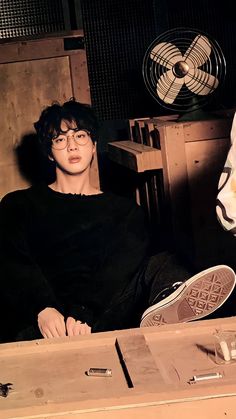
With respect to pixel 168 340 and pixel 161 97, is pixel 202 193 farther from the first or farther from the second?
pixel 168 340

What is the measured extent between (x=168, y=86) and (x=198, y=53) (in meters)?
0.23

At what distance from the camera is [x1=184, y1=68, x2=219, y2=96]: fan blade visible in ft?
13.3

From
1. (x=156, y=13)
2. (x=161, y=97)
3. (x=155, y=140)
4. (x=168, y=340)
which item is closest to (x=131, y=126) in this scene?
(x=161, y=97)

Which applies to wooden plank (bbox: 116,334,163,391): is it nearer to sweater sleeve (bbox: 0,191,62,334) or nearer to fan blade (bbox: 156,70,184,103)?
sweater sleeve (bbox: 0,191,62,334)

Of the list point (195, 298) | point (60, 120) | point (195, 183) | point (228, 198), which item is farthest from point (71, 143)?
point (228, 198)

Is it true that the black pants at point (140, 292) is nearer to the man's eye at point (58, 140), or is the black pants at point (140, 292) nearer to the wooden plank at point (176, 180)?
the wooden plank at point (176, 180)

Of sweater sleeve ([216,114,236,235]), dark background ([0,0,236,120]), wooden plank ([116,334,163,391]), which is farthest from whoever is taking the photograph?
dark background ([0,0,236,120])

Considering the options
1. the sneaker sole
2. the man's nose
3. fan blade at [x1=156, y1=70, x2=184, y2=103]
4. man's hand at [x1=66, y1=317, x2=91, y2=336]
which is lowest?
man's hand at [x1=66, y1=317, x2=91, y2=336]

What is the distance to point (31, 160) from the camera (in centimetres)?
409

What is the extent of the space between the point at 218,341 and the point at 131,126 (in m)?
2.27

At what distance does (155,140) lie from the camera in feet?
12.5

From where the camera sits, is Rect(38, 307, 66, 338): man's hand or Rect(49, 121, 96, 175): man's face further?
Rect(49, 121, 96, 175): man's face

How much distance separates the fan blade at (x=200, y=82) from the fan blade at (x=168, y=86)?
45 mm

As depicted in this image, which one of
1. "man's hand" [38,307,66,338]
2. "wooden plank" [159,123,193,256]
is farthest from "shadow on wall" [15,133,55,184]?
"man's hand" [38,307,66,338]
